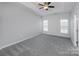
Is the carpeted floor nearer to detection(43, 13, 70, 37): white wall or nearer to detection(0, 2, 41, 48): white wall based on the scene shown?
detection(0, 2, 41, 48): white wall

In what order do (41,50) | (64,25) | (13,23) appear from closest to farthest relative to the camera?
(41,50)
(13,23)
(64,25)

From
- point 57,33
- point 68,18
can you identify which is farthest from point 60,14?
point 57,33

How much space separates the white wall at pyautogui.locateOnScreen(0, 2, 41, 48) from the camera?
3535 millimetres

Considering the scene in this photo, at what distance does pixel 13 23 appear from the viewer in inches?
164

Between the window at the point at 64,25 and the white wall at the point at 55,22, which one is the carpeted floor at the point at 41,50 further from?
the white wall at the point at 55,22

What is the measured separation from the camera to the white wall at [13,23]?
3.54 meters

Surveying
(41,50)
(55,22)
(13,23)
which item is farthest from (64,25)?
(13,23)

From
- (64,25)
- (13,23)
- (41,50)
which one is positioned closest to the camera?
(41,50)

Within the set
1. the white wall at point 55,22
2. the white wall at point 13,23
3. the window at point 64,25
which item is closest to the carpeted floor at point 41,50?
the white wall at point 13,23

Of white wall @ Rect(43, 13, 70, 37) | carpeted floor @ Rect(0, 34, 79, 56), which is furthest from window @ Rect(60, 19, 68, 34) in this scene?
carpeted floor @ Rect(0, 34, 79, 56)

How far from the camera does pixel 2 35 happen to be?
138 inches

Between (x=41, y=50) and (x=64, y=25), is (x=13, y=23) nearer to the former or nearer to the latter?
(x=41, y=50)

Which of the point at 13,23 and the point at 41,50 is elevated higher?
the point at 13,23

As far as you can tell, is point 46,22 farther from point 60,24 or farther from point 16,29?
point 16,29
